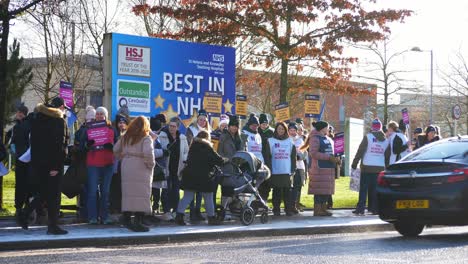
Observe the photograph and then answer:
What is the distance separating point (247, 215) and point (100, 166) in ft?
8.86

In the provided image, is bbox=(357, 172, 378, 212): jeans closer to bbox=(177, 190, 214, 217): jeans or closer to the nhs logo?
the nhs logo

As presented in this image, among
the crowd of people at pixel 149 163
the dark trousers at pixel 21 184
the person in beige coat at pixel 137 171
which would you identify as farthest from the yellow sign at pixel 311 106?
the dark trousers at pixel 21 184

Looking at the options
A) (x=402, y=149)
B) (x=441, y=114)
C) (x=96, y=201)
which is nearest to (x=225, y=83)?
(x=402, y=149)

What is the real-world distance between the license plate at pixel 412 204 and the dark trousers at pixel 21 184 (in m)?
5.95

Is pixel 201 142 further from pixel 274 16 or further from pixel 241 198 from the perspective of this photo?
pixel 274 16

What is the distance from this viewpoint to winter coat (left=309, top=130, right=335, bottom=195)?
17.1m

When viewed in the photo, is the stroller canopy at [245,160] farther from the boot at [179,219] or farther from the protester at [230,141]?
the boot at [179,219]

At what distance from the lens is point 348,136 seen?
37.3m

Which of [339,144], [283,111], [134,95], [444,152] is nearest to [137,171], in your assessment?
[134,95]

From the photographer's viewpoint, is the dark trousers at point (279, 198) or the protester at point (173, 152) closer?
the protester at point (173, 152)

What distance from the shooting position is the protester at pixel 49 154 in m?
12.5

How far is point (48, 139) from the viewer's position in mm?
12562

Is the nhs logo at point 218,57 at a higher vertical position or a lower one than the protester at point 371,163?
higher

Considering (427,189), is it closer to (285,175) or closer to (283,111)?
(285,175)
